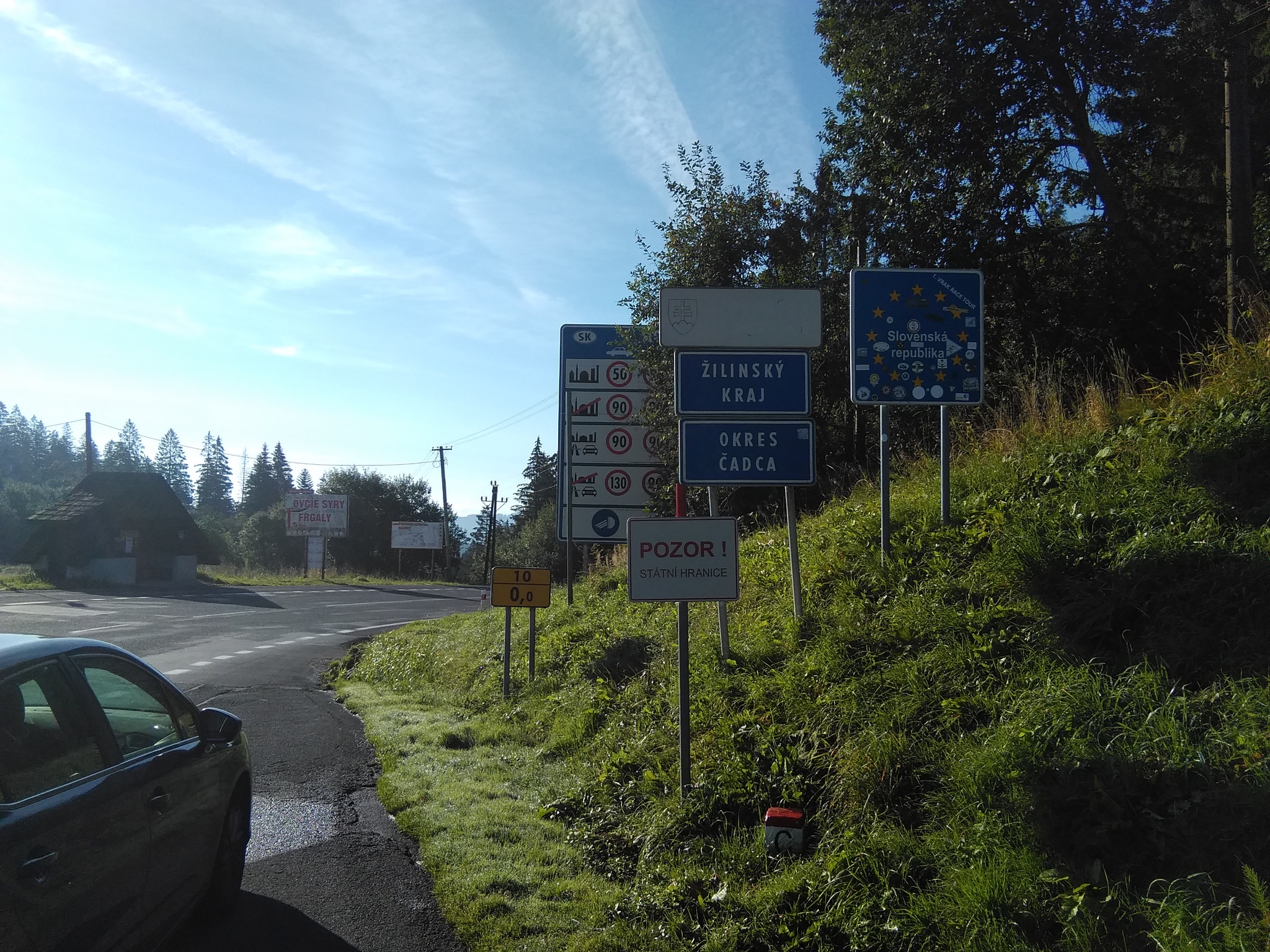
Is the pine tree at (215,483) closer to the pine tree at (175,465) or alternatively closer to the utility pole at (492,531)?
the pine tree at (175,465)

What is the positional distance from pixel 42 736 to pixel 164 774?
81 cm

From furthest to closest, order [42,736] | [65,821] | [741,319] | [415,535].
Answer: [415,535], [741,319], [42,736], [65,821]

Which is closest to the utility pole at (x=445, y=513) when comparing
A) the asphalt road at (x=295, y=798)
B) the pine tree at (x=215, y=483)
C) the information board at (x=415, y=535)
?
the information board at (x=415, y=535)

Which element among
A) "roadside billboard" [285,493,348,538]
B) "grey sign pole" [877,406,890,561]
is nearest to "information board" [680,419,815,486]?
"grey sign pole" [877,406,890,561]

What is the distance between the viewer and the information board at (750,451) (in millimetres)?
6828

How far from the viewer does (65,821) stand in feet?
9.93

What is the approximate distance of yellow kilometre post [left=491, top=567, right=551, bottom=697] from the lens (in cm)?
1102

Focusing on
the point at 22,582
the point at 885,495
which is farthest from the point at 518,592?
the point at 22,582

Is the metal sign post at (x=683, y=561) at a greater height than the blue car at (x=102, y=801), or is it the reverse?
the metal sign post at (x=683, y=561)

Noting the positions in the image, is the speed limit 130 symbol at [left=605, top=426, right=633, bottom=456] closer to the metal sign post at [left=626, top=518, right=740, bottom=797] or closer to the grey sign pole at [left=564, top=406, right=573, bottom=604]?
the grey sign pole at [left=564, top=406, right=573, bottom=604]

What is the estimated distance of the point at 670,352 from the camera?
1512 centimetres

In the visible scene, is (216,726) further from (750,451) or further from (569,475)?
(569,475)

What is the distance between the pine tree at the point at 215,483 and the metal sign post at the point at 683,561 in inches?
6436

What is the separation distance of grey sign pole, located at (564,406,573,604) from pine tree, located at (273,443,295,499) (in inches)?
5351
